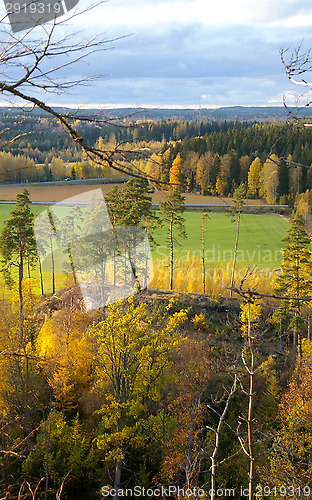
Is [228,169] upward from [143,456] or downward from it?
upward

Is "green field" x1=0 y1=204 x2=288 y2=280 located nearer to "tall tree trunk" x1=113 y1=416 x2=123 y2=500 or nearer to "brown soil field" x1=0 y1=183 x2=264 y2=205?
"brown soil field" x1=0 y1=183 x2=264 y2=205

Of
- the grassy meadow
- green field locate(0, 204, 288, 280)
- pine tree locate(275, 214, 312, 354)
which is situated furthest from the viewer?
green field locate(0, 204, 288, 280)

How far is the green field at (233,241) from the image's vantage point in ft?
151

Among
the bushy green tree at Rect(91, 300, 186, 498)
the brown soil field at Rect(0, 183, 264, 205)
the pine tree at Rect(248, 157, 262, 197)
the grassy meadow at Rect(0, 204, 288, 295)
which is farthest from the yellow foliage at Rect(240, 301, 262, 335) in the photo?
the pine tree at Rect(248, 157, 262, 197)

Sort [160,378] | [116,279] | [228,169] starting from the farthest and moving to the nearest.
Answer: [228,169]
[116,279]
[160,378]

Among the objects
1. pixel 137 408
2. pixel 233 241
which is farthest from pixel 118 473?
pixel 233 241

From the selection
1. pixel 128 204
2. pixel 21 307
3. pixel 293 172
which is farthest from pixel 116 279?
pixel 293 172

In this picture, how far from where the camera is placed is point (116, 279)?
103 ft

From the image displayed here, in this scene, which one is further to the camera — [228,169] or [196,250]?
[228,169]

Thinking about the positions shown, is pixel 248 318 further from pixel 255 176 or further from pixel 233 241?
pixel 255 176

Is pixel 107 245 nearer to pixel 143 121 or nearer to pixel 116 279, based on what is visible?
pixel 116 279

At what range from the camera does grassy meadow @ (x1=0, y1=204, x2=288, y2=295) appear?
36531mm

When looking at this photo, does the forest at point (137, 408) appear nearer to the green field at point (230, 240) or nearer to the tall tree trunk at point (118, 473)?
the tall tree trunk at point (118, 473)

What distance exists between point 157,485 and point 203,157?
250 ft
